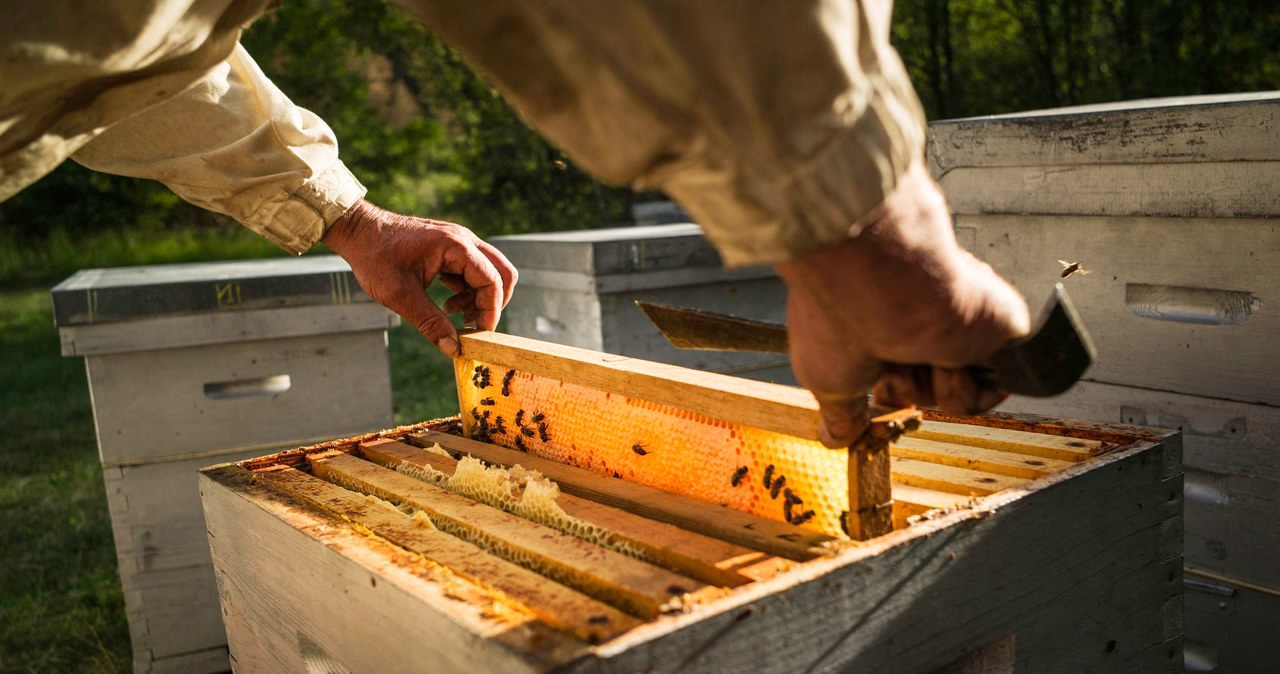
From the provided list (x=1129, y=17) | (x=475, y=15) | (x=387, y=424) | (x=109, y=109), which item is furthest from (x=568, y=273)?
(x=1129, y=17)

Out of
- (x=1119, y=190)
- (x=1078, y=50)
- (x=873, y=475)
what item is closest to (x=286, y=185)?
(x=873, y=475)

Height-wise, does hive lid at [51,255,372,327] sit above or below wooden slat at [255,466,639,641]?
above

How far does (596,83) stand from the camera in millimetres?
769

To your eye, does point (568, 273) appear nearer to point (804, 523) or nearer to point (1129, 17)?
point (804, 523)

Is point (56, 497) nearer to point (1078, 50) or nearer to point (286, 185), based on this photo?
point (286, 185)

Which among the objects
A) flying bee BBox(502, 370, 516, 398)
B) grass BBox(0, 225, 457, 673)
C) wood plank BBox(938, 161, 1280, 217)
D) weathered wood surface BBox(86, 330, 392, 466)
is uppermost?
wood plank BBox(938, 161, 1280, 217)

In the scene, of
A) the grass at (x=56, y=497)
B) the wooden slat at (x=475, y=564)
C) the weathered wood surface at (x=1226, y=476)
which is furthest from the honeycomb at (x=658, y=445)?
the grass at (x=56, y=497)

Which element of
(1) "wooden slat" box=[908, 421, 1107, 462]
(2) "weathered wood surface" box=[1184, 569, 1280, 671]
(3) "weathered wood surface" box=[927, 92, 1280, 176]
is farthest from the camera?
(2) "weathered wood surface" box=[1184, 569, 1280, 671]

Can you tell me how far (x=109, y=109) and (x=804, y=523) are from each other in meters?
0.88

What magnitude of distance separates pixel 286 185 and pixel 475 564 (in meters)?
0.85

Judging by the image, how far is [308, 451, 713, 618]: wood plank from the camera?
37.4 inches

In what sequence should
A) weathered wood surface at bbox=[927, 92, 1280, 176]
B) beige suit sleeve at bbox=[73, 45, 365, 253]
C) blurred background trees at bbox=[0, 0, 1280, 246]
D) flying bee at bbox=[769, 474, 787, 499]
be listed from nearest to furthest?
1. flying bee at bbox=[769, 474, 787, 499]
2. beige suit sleeve at bbox=[73, 45, 365, 253]
3. weathered wood surface at bbox=[927, 92, 1280, 176]
4. blurred background trees at bbox=[0, 0, 1280, 246]

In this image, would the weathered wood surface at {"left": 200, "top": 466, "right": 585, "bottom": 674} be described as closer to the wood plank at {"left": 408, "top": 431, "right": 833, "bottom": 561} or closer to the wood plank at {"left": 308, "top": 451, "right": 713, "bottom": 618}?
the wood plank at {"left": 308, "top": 451, "right": 713, "bottom": 618}

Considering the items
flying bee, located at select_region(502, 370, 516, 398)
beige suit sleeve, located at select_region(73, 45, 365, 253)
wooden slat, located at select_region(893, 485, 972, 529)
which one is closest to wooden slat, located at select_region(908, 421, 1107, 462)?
wooden slat, located at select_region(893, 485, 972, 529)
